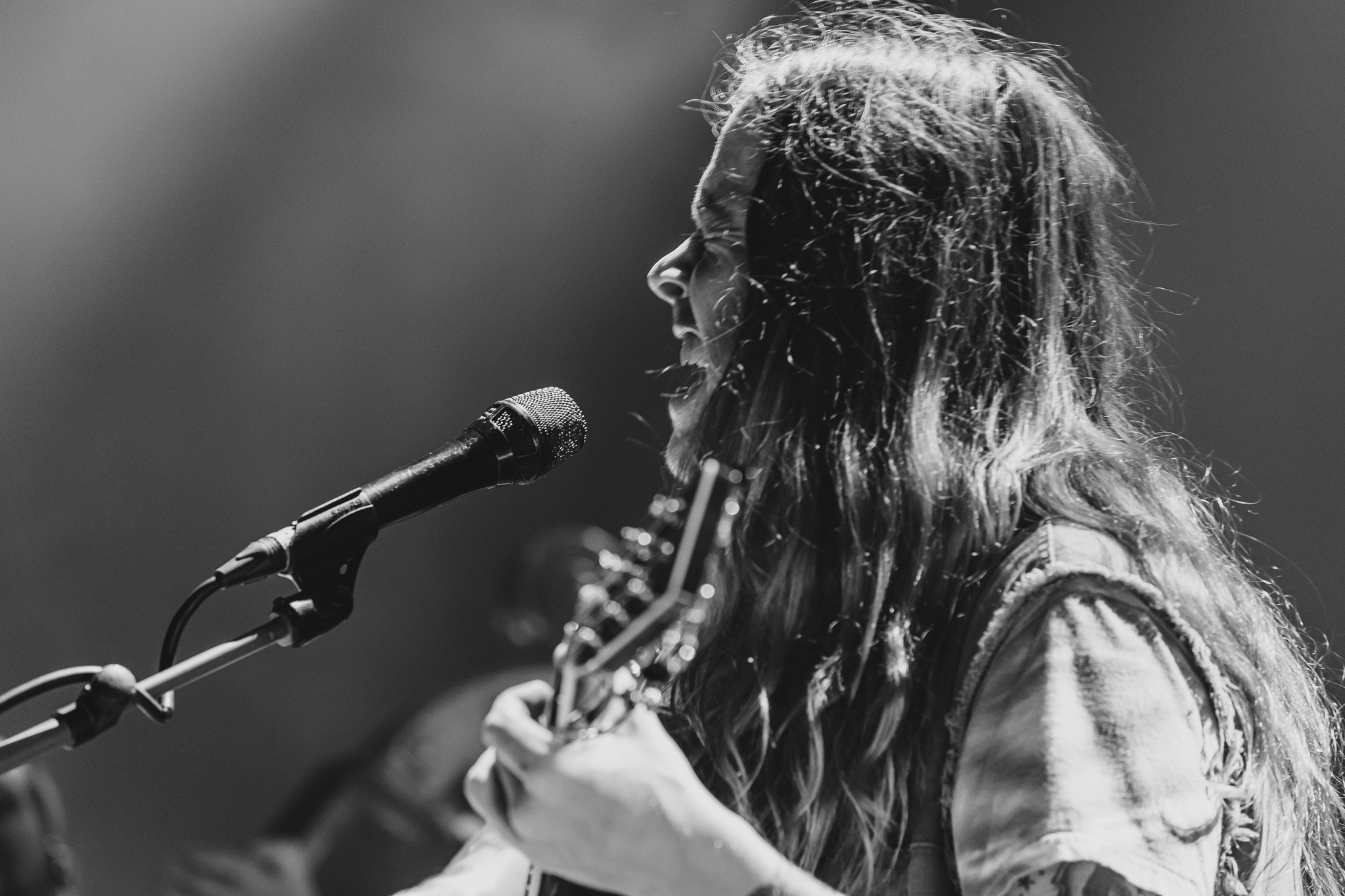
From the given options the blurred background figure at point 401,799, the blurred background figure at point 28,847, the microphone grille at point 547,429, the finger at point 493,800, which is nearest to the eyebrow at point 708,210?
the microphone grille at point 547,429

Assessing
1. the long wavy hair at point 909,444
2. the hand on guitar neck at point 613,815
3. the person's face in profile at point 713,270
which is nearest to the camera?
the hand on guitar neck at point 613,815

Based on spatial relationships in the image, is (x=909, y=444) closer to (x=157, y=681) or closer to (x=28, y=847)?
(x=157, y=681)

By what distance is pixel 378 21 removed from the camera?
3000 millimetres

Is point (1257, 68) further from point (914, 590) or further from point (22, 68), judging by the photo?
point (22, 68)

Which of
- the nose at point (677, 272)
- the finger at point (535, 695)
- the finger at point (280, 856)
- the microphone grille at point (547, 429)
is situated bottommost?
the finger at point (280, 856)

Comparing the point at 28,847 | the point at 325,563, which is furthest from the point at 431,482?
the point at 28,847

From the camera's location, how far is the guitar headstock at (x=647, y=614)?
3.27 feet

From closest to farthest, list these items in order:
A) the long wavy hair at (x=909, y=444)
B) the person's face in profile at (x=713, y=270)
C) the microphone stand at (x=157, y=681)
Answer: the microphone stand at (x=157, y=681), the long wavy hair at (x=909, y=444), the person's face in profile at (x=713, y=270)

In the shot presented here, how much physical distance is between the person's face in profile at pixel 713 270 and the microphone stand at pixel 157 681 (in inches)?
19.6

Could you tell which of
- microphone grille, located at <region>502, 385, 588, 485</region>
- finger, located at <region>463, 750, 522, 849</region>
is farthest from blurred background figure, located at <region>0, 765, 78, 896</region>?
finger, located at <region>463, 750, 522, 849</region>

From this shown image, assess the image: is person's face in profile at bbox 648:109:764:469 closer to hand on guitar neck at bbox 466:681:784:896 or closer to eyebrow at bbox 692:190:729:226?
eyebrow at bbox 692:190:729:226

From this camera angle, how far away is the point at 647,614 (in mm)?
1004

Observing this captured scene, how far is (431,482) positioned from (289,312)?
6.41 feet

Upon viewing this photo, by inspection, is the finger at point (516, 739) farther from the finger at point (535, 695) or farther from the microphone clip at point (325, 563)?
the microphone clip at point (325, 563)
